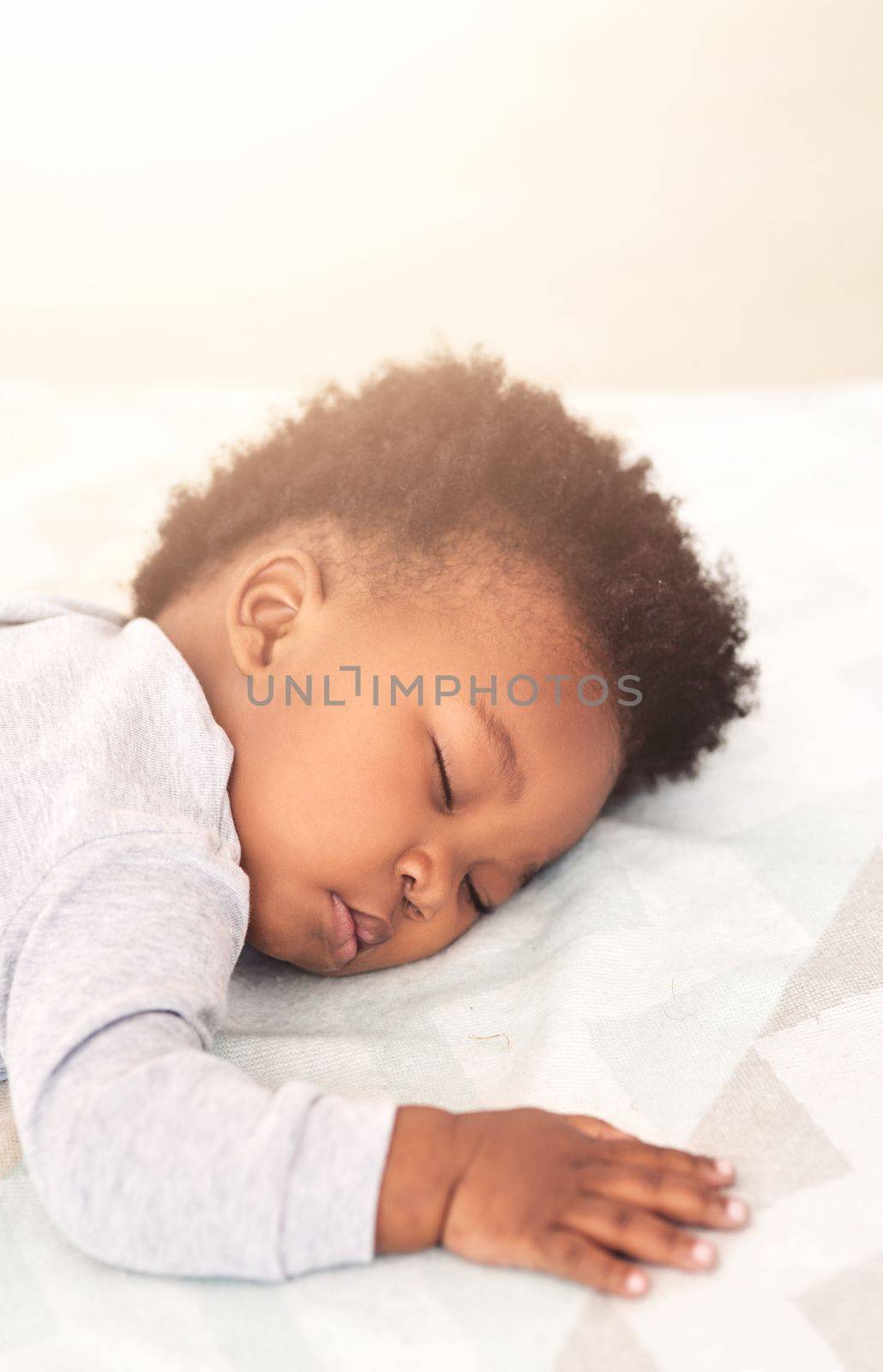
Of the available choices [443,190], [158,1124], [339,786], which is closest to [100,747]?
[339,786]

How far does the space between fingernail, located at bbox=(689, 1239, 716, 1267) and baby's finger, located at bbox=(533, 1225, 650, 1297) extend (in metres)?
→ 0.03

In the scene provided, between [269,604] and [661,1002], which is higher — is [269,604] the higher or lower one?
the higher one

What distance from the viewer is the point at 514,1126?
662mm

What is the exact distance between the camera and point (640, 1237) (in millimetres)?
617

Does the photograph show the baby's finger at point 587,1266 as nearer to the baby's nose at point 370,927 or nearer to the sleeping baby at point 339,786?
the sleeping baby at point 339,786

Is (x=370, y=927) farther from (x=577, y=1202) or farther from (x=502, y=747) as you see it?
(x=577, y=1202)

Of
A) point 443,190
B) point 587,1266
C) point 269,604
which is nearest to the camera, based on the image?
point 587,1266

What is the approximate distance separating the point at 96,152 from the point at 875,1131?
1.79 metres

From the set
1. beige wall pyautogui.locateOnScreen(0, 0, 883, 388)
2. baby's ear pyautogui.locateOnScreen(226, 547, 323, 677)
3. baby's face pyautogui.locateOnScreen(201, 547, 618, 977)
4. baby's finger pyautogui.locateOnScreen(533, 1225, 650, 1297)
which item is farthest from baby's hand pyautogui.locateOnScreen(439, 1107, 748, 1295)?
beige wall pyautogui.locateOnScreen(0, 0, 883, 388)

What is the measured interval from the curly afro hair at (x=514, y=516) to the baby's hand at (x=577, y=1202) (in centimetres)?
43

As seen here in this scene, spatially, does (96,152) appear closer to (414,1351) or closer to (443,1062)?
(443,1062)

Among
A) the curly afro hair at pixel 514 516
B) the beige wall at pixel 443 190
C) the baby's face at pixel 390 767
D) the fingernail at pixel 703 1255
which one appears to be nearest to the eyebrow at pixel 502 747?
the baby's face at pixel 390 767

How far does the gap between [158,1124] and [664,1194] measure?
0.27 m

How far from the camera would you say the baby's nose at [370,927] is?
3.02ft
